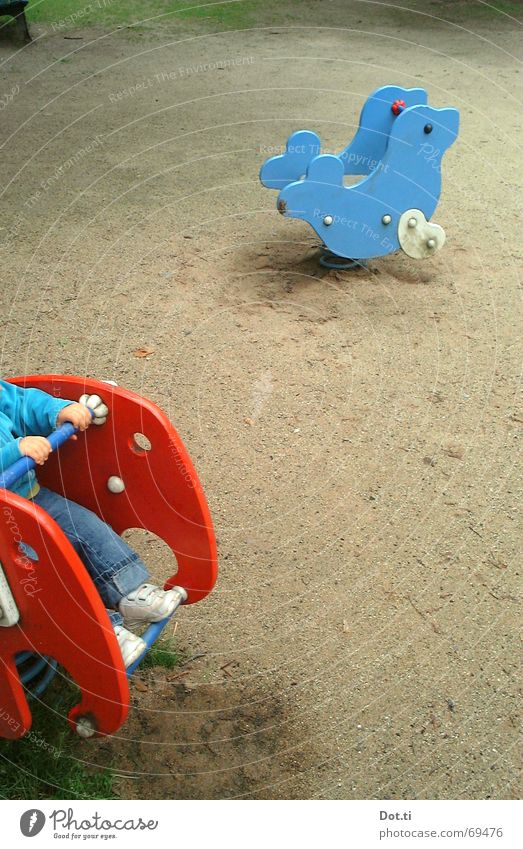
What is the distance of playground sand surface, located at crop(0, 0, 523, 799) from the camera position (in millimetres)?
1783

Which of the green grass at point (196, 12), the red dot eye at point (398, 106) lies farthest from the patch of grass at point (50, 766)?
the green grass at point (196, 12)

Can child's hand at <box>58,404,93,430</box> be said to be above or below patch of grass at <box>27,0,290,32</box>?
below

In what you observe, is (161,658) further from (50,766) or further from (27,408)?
(27,408)

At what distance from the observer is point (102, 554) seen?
1657 mm

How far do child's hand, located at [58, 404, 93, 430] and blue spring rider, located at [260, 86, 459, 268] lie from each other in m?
1.70

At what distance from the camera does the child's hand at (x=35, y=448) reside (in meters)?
1.55

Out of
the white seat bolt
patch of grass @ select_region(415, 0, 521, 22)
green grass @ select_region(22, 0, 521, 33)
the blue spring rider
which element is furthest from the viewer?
patch of grass @ select_region(415, 0, 521, 22)

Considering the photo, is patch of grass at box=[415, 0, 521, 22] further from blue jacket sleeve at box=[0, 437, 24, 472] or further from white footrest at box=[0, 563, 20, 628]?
white footrest at box=[0, 563, 20, 628]

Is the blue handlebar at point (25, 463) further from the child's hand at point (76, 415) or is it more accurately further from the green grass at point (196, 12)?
the green grass at point (196, 12)

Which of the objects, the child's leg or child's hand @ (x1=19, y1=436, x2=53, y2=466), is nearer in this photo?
child's hand @ (x1=19, y1=436, x2=53, y2=466)

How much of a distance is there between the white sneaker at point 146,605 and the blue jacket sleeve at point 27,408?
0.34 meters

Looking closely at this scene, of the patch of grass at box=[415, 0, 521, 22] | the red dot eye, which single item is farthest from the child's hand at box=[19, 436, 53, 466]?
the patch of grass at box=[415, 0, 521, 22]

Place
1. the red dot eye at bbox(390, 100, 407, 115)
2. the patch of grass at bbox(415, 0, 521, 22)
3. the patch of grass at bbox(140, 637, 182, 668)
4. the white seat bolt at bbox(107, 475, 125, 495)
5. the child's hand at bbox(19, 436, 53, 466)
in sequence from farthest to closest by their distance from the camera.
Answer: the patch of grass at bbox(415, 0, 521, 22)
the red dot eye at bbox(390, 100, 407, 115)
the patch of grass at bbox(140, 637, 182, 668)
the white seat bolt at bbox(107, 475, 125, 495)
the child's hand at bbox(19, 436, 53, 466)

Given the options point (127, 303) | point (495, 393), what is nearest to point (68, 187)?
point (127, 303)
